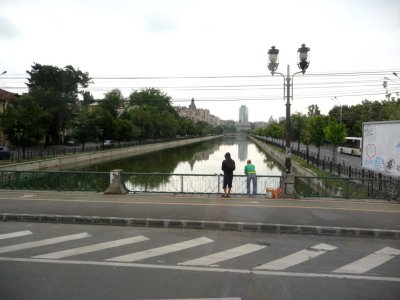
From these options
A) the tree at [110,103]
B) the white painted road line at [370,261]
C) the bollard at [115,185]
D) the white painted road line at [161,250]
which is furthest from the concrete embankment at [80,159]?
the white painted road line at [370,261]

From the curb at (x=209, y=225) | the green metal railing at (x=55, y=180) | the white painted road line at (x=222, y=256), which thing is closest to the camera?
the white painted road line at (x=222, y=256)

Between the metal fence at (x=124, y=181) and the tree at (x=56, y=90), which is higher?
the tree at (x=56, y=90)

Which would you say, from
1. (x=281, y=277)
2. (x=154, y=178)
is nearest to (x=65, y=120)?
(x=154, y=178)

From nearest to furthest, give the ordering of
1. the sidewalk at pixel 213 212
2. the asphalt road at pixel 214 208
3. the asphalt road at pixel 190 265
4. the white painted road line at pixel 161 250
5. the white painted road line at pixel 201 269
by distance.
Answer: the asphalt road at pixel 190 265, the white painted road line at pixel 201 269, the white painted road line at pixel 161 250, the sidewalk at pixel 213 212, the asphalt road at pixel 214 208

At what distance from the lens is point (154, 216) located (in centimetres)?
1109

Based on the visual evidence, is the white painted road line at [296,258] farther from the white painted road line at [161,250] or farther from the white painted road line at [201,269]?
the white painted road line at [161,250]

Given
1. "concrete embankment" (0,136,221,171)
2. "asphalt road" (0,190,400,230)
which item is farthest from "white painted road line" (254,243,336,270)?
"concrete embankment" (0,136,221,171)

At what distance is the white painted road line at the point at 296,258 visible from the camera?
7332mm

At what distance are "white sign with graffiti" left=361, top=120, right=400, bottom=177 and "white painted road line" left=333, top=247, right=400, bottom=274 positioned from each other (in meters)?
7.99

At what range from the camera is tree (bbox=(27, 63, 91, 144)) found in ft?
190

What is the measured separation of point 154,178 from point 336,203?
7.54 m

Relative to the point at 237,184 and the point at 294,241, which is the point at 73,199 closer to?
the point at 237,184

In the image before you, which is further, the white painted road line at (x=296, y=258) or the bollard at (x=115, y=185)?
the bollard at (x=115, y=185)

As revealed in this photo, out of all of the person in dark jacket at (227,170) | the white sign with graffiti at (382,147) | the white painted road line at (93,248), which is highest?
the white sign with graffiti at (382,147)
